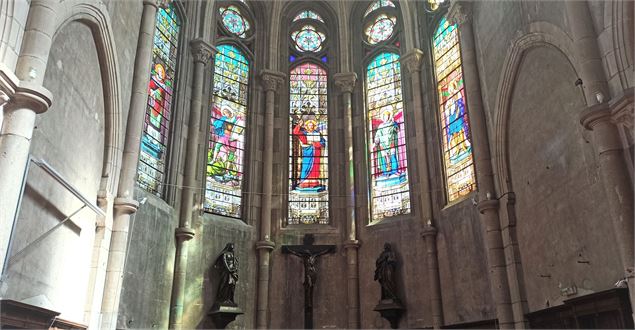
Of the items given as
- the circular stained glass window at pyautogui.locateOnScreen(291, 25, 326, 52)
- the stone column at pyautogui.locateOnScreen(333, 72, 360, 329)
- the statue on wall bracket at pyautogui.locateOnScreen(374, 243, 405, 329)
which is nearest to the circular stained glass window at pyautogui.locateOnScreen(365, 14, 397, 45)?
the circular stained glass window at pyautogui.locateOnScreen(291, 25, 326, 52)

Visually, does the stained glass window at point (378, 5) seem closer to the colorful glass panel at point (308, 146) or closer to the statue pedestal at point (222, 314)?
the colorful glass panel at point (308, 146)

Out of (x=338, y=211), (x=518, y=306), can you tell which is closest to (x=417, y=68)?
(x=338, y=211)

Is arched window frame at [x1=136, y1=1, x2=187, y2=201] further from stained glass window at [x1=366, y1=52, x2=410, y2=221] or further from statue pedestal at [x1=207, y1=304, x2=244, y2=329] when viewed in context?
stained glass window at [x1=366, y1=52, x2=410, y2=221]

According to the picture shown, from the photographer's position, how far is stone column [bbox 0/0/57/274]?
6.32m

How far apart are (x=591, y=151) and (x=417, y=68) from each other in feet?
26.9

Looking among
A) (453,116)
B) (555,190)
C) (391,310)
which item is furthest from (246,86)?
(555,190)

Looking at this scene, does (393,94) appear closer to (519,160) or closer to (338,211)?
(338,211)

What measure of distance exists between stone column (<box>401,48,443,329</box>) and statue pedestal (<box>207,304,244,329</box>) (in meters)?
5.01

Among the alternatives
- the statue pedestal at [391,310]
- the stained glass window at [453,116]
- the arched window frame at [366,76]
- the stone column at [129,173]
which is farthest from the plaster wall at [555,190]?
the stone column at [129,173]

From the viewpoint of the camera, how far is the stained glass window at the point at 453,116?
13867 millimetres

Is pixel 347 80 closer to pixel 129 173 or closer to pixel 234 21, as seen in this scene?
pixel 234 21

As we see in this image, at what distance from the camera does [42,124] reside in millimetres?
7941

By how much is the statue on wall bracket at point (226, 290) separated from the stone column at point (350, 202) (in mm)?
3056

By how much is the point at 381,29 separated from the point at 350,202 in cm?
619
